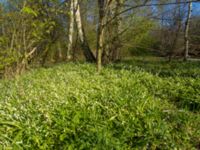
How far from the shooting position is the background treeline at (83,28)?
8.49 metres

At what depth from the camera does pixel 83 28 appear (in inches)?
535

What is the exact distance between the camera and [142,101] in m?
4.67

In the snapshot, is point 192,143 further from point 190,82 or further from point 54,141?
point 190,82

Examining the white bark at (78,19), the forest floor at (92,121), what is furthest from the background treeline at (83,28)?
the forest floor at (92,121)

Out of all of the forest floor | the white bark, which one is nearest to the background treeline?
the white bark

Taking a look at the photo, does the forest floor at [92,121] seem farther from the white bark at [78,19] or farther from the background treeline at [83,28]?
the white bark at [78,19]

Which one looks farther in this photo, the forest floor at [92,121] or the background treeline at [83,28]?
the background treeline at [83,28]

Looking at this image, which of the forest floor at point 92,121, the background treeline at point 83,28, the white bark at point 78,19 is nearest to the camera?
the forest floor at point 92,121

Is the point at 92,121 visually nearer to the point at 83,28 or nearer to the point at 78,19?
the point at 78,19

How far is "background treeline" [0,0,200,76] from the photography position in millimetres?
8492

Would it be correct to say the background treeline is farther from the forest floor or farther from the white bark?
the forest floor

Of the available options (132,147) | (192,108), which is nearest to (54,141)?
(132,147)

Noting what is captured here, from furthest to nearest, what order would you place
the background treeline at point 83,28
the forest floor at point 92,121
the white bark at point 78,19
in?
the white bark at point 78,19, the background treeline at point 83,28, the forest floor at point 92,121

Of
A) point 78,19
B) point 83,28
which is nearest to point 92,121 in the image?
point 78,19
